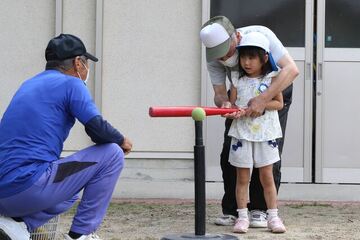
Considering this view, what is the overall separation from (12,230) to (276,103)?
1.98m

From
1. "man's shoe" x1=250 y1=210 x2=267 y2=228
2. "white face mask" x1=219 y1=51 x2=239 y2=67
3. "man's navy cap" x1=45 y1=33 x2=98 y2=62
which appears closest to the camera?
"man's navy cap" x1=45 y1=33 x2=98 y2=62

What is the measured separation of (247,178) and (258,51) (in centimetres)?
88

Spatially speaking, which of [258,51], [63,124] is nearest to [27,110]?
[63,124]

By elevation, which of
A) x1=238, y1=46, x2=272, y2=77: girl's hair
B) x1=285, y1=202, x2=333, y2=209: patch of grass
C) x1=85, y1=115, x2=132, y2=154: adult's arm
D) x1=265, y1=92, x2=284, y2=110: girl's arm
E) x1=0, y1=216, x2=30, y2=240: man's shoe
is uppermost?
x1=238, y1=46, x2=272, y2=77: girl's hair

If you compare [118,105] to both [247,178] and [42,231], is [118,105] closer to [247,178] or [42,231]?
[247,178]

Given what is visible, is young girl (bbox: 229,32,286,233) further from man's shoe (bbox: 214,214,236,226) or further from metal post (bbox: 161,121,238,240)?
metal post (bbox: 161,121,238,240)

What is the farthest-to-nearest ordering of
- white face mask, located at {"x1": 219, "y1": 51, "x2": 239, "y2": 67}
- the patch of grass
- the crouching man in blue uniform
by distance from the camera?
the patch of grass → white face mask, located at {"x1": 219, "y1": 51, "x2": 239, "y2": 67} → the crouching man in blue uniform

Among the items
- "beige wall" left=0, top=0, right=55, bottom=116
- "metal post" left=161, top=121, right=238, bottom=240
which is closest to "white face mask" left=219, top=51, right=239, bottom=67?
"metal post" left=161, top=121, right=238, bottom=240

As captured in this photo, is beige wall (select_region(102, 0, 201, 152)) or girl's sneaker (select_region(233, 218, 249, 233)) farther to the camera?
beige wall (select_region(102, 0, 201, 152))

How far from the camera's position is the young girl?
212 inches

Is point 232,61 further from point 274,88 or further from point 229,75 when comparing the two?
point 274,88

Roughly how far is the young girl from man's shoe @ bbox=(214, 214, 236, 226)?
0.80 ft

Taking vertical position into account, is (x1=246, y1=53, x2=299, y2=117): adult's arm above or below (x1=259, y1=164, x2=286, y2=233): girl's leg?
above

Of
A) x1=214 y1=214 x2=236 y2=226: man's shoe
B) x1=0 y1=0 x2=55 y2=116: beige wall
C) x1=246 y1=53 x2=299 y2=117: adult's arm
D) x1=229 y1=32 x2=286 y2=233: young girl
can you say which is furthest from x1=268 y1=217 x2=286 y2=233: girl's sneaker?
x1=0 y1=0 x2=55 y2=116: beige wall
